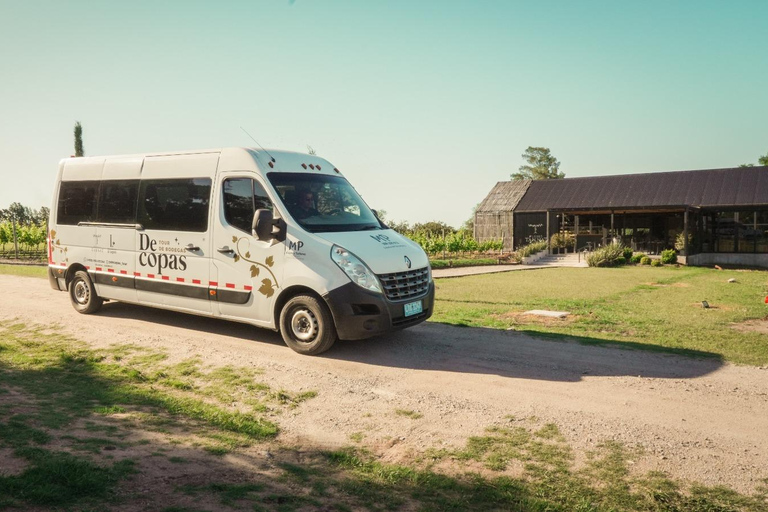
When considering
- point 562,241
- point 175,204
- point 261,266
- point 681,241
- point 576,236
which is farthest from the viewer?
point 562,241

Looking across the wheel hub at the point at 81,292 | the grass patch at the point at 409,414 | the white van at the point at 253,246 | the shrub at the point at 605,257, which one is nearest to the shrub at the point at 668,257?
the shrub at the point at 605,257

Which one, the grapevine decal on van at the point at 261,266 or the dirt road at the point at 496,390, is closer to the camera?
the dirt road at the point at 496,390

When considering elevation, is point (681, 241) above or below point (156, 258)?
below

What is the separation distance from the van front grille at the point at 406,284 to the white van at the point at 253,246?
14mm

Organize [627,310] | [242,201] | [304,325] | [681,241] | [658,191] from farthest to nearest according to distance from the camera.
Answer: [658,191] < [681,241] < [627,310] < [242,201] < [304,325]

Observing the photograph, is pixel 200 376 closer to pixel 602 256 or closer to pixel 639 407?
pixel 639 407

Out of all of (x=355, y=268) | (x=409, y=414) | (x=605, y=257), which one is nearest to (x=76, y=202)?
(x=355, y=268)

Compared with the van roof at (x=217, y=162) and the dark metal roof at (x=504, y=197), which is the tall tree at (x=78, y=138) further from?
the van roof at (x=217, y=162)

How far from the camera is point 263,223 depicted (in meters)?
7.64

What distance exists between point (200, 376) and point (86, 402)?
1317mm

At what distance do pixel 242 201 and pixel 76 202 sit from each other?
14.4 ft

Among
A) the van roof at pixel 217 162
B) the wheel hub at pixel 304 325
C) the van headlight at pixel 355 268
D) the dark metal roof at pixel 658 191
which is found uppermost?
the dark metal roof at pixel 658 191

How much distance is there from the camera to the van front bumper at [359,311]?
7.29m

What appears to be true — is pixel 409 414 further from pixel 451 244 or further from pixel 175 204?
pixel 451 244
